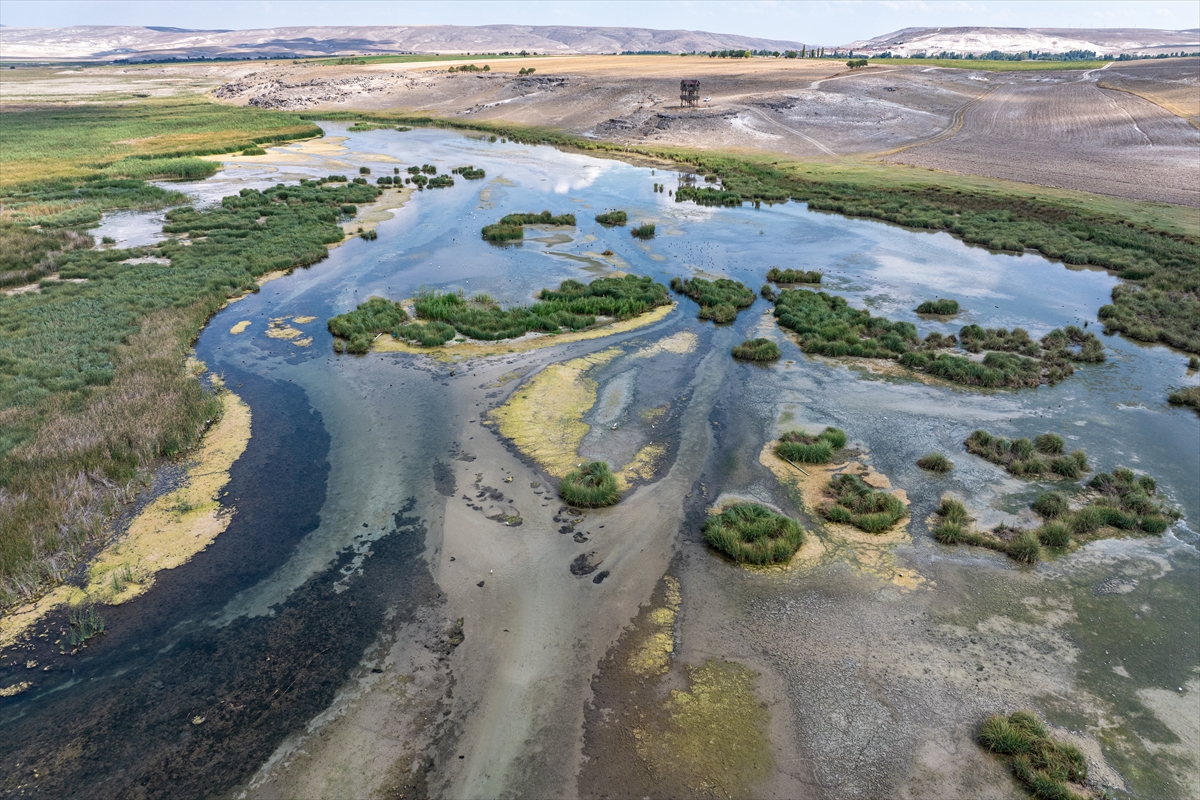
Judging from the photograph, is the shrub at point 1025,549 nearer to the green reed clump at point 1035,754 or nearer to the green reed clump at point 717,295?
the green reed clump at point 1035,754

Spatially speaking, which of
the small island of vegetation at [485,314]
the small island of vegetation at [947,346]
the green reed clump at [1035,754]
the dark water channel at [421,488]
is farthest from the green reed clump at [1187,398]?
the small island of vegetation at [485,314]

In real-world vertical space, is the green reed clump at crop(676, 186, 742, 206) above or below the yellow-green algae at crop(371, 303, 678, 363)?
above

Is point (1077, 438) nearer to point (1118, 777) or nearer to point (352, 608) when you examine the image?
point (1118, 777)

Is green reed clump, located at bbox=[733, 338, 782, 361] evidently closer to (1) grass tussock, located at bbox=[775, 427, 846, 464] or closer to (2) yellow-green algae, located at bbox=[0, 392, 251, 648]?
(1) grass tussock, located at bbox=[775, 427, 846, 464]

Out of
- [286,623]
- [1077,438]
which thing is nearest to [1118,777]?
[1077,438]

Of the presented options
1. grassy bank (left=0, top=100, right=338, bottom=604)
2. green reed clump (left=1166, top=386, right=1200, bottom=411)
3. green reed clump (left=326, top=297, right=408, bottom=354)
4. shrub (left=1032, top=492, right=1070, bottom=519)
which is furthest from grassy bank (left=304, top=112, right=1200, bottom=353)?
grassy bank (left=0, top=100, right=338, bottom=604)

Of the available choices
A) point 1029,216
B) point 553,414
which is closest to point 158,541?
point 553,414
